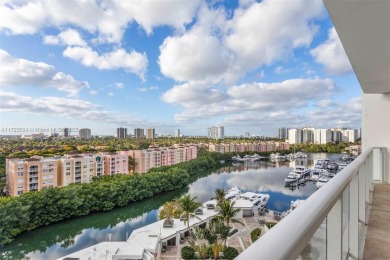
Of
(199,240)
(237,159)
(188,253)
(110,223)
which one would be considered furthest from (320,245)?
(237,159)

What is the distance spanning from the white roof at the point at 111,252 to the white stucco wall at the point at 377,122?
27.4 feet

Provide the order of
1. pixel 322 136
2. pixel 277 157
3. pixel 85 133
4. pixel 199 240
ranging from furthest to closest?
pixel 85 133 → pixel 277 157 → pixel 322 136 → pixel 199 240

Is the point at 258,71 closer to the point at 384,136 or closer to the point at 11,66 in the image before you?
the point at 11,66

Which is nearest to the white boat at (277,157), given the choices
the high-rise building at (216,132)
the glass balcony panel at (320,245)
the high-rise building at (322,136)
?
the high-rise building at (322,136)

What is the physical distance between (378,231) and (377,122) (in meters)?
3.01

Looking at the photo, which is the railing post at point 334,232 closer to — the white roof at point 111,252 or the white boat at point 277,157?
the white roof at point 111,252

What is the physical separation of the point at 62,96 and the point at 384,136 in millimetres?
50612

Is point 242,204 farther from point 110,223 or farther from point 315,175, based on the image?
point 315,175

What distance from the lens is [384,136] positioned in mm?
4176

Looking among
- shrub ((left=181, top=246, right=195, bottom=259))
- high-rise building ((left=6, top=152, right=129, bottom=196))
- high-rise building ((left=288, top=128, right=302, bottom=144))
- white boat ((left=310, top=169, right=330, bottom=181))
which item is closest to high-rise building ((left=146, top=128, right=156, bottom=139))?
high-rise building ((left=288, top=128, right=302, bottom=144))

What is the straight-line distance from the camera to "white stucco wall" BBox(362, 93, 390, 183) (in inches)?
163

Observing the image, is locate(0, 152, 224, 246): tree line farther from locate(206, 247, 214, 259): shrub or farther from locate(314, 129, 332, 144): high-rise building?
locate(314, 129, 332, 144): high-rise building

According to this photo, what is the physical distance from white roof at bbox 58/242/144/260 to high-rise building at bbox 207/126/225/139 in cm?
6904

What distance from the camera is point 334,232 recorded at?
755mm
